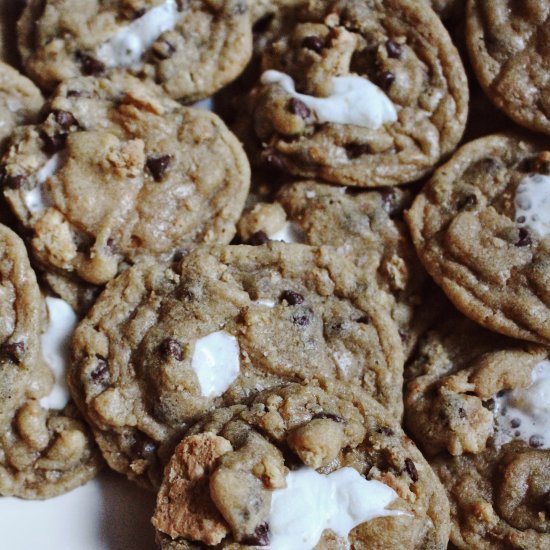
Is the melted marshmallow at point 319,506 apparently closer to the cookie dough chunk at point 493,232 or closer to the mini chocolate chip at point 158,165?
the cookie dough chunk at point 493,232

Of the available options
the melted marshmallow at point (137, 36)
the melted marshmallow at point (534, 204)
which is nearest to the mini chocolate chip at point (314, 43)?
the melted marshmallow at point (137, 36)

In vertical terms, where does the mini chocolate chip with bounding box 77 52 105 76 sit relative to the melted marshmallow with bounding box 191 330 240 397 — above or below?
above

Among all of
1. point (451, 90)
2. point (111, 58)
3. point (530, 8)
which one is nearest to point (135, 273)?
point (111, 58)

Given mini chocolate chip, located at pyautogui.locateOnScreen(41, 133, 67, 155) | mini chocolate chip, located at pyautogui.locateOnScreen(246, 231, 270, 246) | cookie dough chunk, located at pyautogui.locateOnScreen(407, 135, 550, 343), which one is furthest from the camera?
mini chocolate chip, located at pyautogui.locateOnScreen(246, 231, 270, 246)

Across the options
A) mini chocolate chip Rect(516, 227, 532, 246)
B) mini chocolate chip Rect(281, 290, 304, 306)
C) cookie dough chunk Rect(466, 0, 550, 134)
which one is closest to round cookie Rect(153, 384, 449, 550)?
mini chocolate chip Rect(281, 290, 304, 306)

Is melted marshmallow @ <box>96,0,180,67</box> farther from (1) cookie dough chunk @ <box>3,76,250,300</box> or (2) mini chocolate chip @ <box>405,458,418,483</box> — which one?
(2) mini chocolate chip @ <box>405,458,418,483</box>

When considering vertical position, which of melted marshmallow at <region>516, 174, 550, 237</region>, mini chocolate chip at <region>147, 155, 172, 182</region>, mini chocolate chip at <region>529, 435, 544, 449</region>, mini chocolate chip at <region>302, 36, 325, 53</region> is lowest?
mini chocolate chip at <region>529, 435, 544, 449</region>
